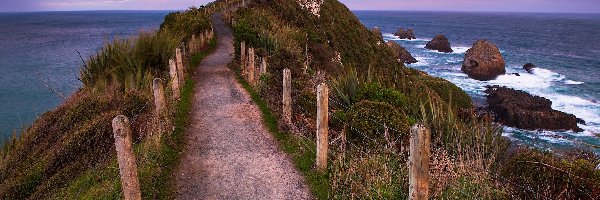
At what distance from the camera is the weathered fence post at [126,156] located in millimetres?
5297

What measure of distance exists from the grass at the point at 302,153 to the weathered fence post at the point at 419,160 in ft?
6.43

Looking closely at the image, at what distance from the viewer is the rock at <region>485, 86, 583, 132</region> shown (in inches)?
1275

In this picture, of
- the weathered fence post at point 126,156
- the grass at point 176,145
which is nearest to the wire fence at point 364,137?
the grass at point 176,145

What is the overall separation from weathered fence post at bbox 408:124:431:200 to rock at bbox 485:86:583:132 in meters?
26.3

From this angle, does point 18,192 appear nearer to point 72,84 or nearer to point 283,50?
point 283,50

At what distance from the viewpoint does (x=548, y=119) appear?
3266cm

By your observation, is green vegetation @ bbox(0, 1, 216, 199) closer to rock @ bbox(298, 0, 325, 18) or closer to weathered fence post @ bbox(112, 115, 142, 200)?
weathered fence post @ bbox(112, 115, 142, 200)

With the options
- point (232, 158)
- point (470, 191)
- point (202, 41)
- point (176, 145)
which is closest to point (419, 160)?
point (470, 191)

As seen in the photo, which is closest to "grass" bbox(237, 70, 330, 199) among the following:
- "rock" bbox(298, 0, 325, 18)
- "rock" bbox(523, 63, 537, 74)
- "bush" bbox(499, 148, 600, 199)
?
"bush" bbox(499, 148, 600, 199)

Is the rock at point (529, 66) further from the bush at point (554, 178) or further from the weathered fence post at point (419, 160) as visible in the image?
the weathered fence post at point (419, 160)

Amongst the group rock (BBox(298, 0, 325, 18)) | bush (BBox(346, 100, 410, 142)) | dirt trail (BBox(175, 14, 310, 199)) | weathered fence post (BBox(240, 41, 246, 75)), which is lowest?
dirt trail (BBox(175, 14, 310, 199))

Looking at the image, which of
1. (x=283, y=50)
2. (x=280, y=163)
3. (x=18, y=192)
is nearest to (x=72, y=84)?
(x=283, y=50)

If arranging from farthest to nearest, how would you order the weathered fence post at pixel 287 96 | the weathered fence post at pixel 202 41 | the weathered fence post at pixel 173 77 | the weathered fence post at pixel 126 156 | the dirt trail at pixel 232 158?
the weathered fence post at pixel 202 41
the weathered fence post at pixel 173 77
the weathered fence post at pixel 287 96
the dirt trail at pixel 232 158
the weathered fence post at pixel 126 156

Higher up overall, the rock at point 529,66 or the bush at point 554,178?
the bush at point 554,178
